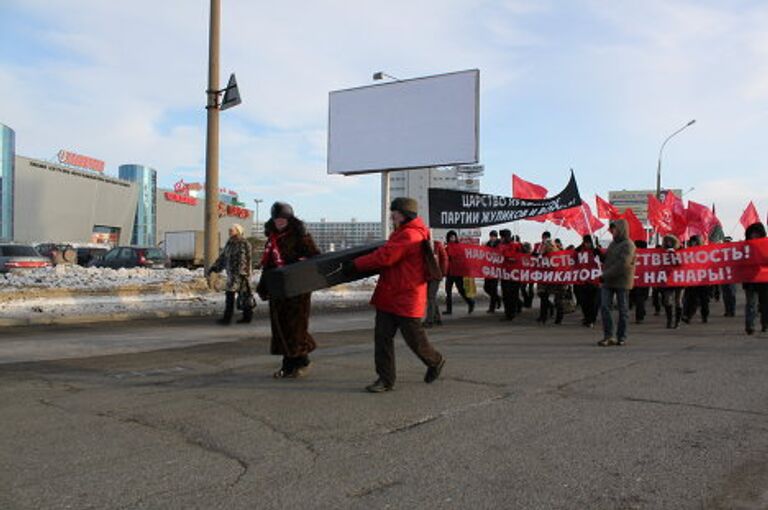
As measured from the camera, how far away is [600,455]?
4320 millimetres

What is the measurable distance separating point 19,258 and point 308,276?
19.2m

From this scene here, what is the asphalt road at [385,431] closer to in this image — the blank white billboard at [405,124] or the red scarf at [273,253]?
the red scarf at [273,253]

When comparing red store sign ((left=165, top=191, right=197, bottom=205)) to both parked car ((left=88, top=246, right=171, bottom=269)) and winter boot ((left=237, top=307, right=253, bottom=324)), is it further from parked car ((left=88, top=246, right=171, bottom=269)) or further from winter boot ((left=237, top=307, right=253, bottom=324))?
winter boot ((left=237, top=307, right=253, bottom=324))

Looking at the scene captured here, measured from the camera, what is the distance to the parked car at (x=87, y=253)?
3672 cm

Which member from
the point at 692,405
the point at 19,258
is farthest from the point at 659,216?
the point at 19,258

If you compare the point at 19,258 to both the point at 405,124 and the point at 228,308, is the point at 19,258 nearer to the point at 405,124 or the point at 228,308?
the point at 228,308

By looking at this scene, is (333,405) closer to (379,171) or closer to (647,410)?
(647,410)

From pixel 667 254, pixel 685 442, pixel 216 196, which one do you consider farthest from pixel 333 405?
pixel 216 196

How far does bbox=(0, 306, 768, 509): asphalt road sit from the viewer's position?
12.1 ft

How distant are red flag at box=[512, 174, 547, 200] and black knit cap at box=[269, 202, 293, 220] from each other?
12307mm

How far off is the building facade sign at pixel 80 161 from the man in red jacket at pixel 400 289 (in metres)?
77.2

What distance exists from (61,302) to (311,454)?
416 inches

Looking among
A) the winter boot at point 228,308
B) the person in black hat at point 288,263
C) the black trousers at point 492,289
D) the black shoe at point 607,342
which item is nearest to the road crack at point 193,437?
the person in black hat at point 288,263

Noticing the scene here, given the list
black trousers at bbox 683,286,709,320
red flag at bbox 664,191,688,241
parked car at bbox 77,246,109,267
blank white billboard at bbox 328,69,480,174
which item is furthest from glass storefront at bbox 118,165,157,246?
black trousers at bbox 683,286,709,320
